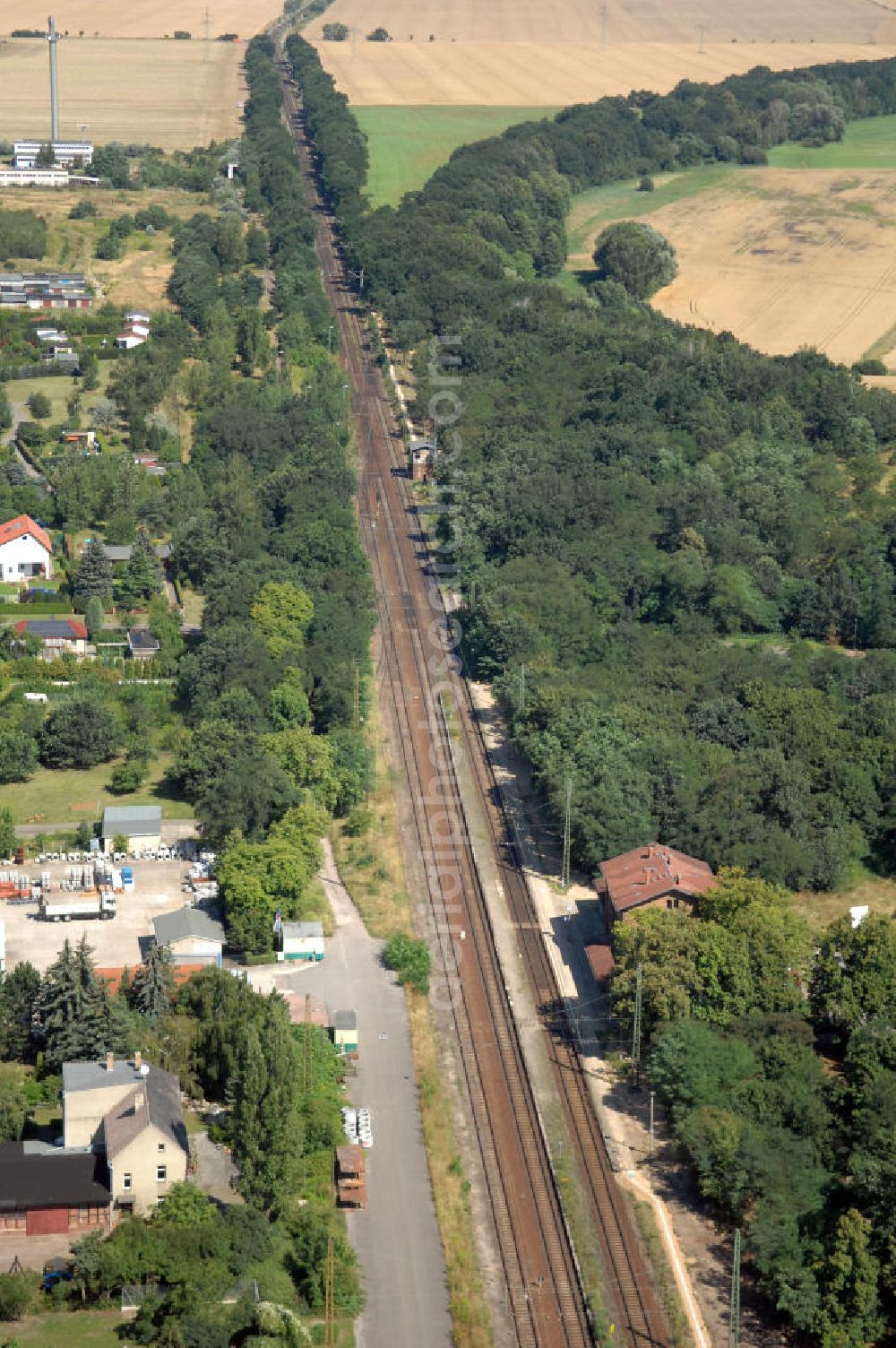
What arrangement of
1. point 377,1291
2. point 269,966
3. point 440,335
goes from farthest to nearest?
point 440,335 < point 269,966 < point 377,1291

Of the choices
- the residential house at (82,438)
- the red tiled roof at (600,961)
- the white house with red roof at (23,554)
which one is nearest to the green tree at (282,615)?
the white house with red roof at (23,554)

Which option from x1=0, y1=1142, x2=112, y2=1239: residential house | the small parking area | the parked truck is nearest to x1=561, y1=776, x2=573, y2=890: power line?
the small parking area

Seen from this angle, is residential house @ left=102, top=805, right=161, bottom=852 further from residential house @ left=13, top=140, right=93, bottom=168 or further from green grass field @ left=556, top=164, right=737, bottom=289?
residential house @ left=13, top=140, right=93, bottom=168

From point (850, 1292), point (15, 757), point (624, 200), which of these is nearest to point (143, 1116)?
point (850, 1292)

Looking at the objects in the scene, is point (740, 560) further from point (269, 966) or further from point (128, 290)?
point (128, 290)

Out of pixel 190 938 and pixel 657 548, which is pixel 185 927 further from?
pixel 657 548

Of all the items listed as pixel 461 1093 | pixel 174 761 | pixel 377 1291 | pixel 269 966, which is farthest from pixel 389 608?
pixel 377 1291

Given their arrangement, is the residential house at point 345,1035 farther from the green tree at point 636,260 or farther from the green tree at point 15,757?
the green tree at point 636,260
